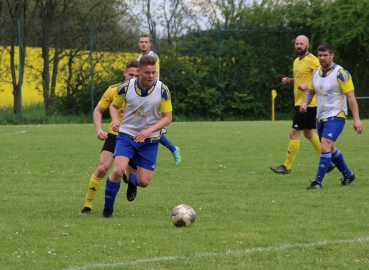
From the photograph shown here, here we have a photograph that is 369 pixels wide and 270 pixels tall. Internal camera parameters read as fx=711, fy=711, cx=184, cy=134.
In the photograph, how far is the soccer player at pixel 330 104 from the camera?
9172 mm

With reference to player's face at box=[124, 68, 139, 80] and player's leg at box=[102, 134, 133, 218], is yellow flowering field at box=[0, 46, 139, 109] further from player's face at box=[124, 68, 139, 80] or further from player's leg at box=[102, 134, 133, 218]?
player's leg at box=[102, 134, 133, 218]

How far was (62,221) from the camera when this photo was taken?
6875mm

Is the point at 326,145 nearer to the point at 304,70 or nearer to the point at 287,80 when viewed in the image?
the point at 287,80

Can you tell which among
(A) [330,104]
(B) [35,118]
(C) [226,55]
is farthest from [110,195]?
(C) [226,55]

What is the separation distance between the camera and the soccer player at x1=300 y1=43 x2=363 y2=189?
9172 mm

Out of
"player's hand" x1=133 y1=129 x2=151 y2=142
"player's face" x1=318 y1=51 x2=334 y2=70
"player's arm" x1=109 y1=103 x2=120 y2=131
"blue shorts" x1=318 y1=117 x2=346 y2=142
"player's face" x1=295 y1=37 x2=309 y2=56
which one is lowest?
"blue shorts" x1=318 y1=117 x2=346 y2=142

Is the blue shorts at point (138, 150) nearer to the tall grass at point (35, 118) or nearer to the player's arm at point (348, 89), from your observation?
the player's arm at point (348, 89)

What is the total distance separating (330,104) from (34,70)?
1816 centimetres

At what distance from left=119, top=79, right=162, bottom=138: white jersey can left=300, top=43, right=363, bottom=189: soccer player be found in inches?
113

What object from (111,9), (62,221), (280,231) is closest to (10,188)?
(62,221)

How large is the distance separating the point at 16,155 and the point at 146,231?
301 inches

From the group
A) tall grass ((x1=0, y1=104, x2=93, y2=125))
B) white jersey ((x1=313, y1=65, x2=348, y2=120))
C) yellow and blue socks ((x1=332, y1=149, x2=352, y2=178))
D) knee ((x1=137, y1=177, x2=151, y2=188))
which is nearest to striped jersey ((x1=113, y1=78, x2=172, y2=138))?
knee ((x1=137, y1=177, x2=151, y2=188))

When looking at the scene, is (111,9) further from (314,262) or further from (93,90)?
(314,262)

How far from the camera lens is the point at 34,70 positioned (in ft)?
84.7
